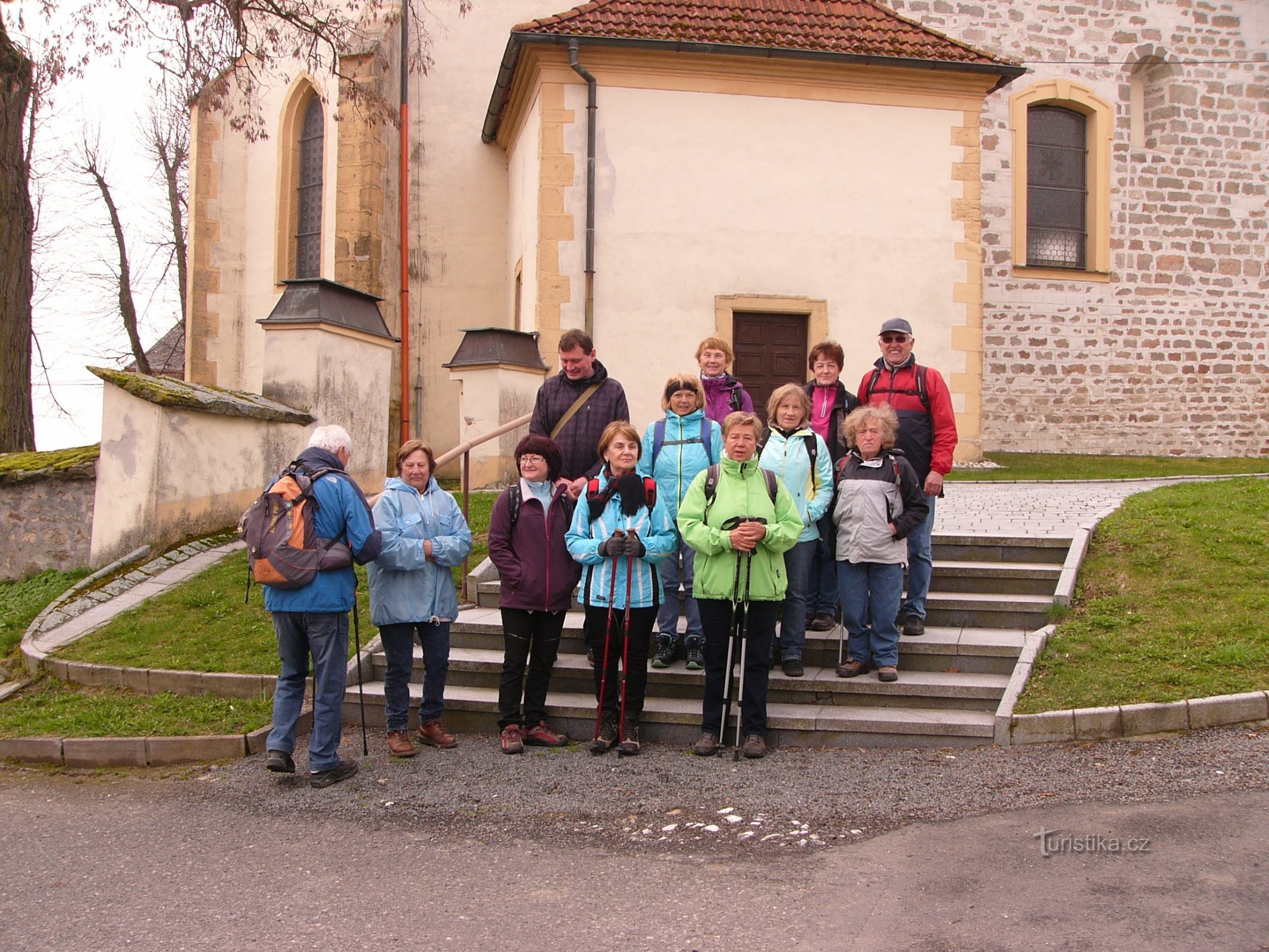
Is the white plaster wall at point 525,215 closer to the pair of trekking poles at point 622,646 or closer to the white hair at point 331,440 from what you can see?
the white hair at point 331,440

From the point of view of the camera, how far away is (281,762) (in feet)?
18.1

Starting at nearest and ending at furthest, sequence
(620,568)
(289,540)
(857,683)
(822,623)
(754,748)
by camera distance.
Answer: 1. (289,540)
2. (754,748)
3. (620,568)
4. (857,683)
5. (822,623)

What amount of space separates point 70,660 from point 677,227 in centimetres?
970

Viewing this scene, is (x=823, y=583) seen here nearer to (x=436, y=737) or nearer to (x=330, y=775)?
(x=436, y=737)

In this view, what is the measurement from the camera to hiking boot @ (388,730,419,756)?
584 cm

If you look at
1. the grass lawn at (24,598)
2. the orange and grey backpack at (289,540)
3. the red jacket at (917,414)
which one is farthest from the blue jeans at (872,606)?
the grass lawn at (24,598)

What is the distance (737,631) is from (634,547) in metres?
0.74

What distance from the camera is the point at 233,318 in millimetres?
18625

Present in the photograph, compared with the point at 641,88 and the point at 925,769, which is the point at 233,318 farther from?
the point at 925,769

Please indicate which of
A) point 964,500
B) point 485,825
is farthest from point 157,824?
point 964,500

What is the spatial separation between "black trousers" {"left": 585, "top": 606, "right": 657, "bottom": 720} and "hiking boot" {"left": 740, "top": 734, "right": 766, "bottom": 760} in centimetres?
59

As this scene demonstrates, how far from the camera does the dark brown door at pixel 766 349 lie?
15203 millimetres

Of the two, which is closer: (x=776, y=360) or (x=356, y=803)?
(x=356, y=803)

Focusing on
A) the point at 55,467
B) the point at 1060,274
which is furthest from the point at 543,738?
the point at 1060,274
